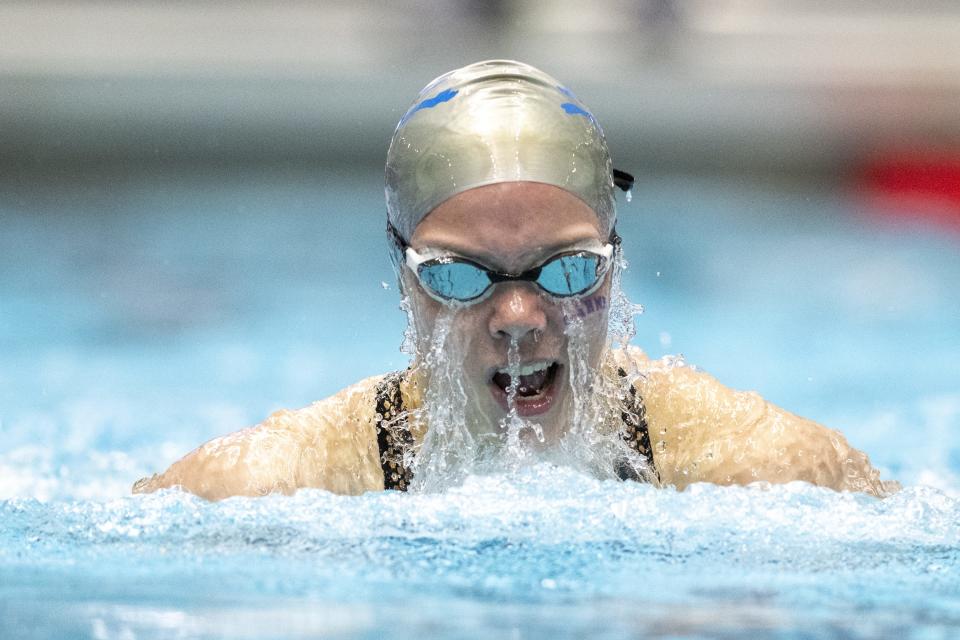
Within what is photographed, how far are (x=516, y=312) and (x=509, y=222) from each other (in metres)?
0.16

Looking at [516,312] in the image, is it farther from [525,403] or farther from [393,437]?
[393,437]

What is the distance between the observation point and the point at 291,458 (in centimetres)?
246

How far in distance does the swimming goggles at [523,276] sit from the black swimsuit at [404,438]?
31cm

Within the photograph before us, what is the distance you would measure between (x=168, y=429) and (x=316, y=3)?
13.0 ft

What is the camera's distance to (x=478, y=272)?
7.36 feet

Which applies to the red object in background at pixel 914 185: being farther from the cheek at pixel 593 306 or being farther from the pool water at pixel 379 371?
the cheek at pixel 593 306

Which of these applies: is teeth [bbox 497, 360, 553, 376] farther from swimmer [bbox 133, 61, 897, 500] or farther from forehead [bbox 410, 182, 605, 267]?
forehead [bbox 410, 182, 605, 267]

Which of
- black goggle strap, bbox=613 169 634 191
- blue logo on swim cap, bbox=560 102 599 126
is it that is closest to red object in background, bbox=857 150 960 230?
black goggle strap, bbox=613 169 634 191

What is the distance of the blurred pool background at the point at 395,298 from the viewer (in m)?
1.86

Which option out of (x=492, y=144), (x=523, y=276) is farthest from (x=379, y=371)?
(x=523, y=276)

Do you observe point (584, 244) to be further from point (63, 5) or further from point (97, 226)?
point (63, 5)

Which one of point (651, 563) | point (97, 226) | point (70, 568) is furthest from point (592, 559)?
point (97, 226)

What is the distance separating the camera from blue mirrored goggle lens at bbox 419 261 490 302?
2.25m

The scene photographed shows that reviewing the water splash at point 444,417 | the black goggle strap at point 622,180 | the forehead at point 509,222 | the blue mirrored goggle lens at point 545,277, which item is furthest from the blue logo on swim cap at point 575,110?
the water splash at point 444,417
